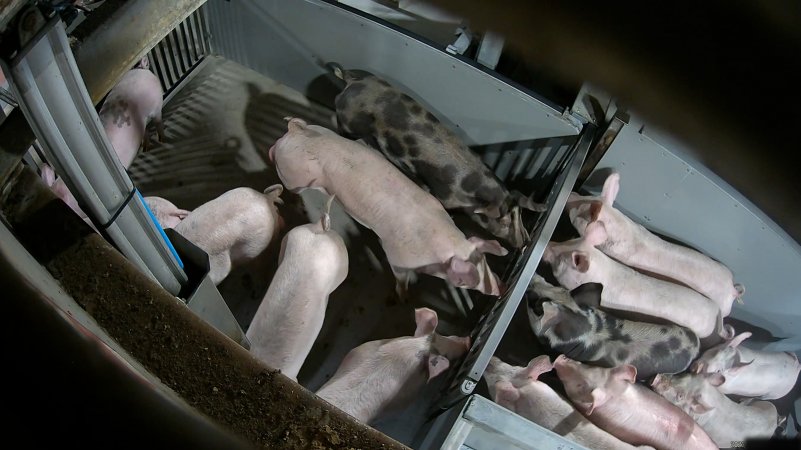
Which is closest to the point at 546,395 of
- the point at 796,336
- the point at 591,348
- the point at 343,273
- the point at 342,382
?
the point at 591,348

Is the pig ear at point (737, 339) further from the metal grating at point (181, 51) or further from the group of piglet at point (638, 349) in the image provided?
the metal grating at point (181, 51)

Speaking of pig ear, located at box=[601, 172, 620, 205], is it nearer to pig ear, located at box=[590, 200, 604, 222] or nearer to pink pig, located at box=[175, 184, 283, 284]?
pig ear, located at box=[590, 200, 604, 222]

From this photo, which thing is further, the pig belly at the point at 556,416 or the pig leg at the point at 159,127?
the pig leg at the point at 159,127

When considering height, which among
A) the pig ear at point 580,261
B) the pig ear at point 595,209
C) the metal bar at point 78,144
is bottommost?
the pig ear at point 580,261

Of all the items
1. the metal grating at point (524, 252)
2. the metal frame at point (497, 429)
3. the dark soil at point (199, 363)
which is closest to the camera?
the dark soil at point (199, 363)

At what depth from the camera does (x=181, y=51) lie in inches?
82.0

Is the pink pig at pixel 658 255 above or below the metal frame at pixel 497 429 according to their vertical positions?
above

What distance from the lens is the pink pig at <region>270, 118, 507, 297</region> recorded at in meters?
1.79

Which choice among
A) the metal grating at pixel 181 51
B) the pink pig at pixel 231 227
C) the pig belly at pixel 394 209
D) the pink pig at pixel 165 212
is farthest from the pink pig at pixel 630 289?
the metal grating at pixel 181 51

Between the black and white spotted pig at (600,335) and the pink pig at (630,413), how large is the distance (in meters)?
0.06

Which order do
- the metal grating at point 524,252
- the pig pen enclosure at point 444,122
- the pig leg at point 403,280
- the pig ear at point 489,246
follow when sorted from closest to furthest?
the metal grating at point 524,252 < the pig pen enclosure at point 444,122 < the pig ear at point 489,246 < the pig leg at point 403,280

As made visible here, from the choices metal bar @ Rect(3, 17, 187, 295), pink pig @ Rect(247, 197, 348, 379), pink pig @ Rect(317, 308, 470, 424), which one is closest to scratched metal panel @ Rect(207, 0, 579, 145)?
pink pig @ Rect(247, 197, 348, 379)

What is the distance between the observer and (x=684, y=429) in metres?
1.71

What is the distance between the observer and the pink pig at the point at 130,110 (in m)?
1.85
